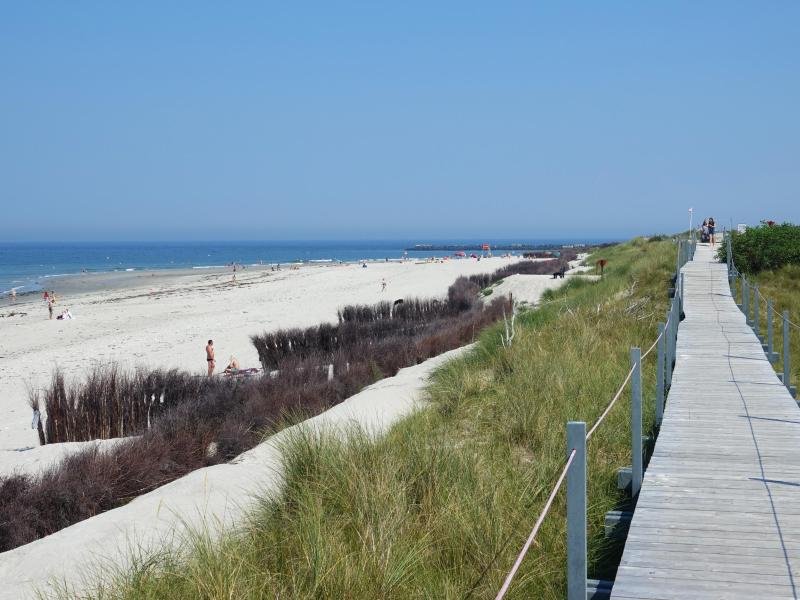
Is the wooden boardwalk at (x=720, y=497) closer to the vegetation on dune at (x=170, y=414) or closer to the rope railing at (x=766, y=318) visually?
the rope railing at (x=766, y=318)

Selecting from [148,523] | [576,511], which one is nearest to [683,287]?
[148,523]

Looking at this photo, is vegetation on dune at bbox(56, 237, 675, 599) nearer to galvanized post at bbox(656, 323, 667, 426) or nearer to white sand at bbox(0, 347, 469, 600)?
galvanized post at bbox(656, 323, 667, 426)

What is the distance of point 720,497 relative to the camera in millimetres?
5668

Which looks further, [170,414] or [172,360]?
[172,360]

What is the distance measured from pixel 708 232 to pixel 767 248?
1265 cm

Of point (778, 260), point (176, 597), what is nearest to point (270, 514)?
point (176, 597)

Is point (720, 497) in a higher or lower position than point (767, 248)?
lower

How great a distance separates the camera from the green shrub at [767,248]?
22.6m

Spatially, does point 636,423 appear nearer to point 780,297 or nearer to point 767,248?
point 780,297

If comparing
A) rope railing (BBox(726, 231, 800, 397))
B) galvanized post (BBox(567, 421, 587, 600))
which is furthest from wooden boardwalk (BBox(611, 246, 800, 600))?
galvanized post (BBox(567, 421, 587, 600))

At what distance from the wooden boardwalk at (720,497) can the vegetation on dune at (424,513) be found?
1.28 ft

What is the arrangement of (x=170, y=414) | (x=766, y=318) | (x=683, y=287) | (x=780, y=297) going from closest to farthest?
1. (x=170, y=414)
2. (x=766, y=318)
3. (x=780, y=297)
4. (x=683, y=287)

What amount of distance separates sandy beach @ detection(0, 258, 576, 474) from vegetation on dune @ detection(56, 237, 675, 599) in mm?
5132

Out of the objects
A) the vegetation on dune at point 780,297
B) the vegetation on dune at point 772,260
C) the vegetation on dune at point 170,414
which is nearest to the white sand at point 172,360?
the vegetation on dune at point 170,414
